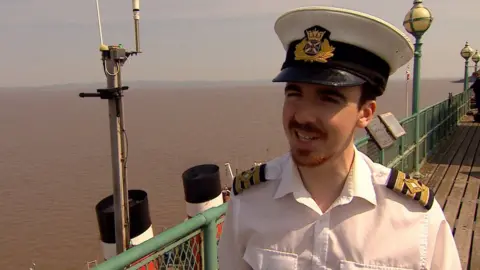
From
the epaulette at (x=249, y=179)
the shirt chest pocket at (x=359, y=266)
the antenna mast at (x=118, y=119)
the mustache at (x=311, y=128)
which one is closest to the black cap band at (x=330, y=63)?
the mustache at (x=311, y=128)

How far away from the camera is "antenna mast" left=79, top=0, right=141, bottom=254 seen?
6062mm

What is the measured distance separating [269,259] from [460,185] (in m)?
6.63

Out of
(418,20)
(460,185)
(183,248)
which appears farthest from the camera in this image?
(460,185)

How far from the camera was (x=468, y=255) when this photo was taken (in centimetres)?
443

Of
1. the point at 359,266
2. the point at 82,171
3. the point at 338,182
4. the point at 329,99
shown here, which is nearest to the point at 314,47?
the point at 329,99

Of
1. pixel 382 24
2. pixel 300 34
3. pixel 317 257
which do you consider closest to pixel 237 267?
pixel 317 257

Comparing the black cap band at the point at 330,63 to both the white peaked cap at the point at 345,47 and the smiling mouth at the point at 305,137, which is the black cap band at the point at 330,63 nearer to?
the white peaked cap at the point at 345,47

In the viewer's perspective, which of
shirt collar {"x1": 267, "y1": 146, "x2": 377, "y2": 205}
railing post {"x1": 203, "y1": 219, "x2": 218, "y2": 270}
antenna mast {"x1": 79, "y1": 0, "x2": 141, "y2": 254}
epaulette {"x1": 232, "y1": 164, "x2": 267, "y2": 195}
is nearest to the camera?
shirt collar {"x1": 267, "y1": 146, "x2": 377, "y2": 205}

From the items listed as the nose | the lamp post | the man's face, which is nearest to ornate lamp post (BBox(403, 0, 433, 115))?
the lamp post

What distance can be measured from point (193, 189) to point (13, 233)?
10253mm

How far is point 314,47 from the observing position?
1.52 m

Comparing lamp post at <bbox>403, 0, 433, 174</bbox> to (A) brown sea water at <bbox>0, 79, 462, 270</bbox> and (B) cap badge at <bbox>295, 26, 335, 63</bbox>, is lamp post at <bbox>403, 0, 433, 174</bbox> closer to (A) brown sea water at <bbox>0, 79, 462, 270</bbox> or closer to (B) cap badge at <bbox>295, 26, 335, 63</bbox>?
(B) cap badge at <bbox>295, 26, 335, 63</bbox>

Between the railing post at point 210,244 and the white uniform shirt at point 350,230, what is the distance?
1153 millimetres

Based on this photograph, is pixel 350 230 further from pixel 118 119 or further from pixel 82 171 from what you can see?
pixel 82 171
